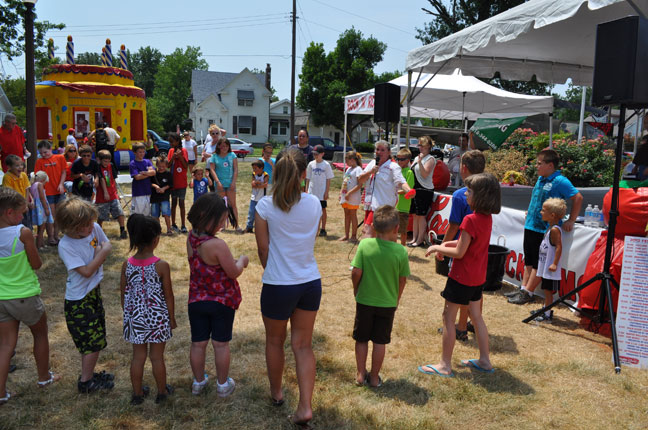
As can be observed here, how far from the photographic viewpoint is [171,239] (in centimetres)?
838

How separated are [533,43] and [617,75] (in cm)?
482

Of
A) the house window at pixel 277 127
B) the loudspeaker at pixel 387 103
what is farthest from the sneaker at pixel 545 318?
the house window at pixel 277 127

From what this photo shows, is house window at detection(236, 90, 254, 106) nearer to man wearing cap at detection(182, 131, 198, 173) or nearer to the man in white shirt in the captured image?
man wearing cap at detection(182, 131, 198, 173)

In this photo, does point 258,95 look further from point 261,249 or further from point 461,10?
point 261,249

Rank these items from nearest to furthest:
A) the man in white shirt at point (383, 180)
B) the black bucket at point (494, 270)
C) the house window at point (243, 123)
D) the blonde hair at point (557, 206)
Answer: the black bucket at point (494, 270) < the blonde hair at point (557, 206) < the man in white shirt at point (383, 180) < the house window at point (243, 123)

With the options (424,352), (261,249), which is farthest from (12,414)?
(424,352)

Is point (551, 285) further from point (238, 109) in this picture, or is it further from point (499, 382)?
point (238, 109)

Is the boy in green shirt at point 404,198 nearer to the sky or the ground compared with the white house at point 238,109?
nearer to the ground

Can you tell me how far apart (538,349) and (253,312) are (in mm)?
2876

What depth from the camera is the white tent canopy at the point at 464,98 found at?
12.3 m

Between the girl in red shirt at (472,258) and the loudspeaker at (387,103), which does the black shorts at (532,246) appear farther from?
the loudspeaker at (387,103)

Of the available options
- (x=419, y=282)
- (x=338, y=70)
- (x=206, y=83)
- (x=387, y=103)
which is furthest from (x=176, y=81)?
(x=419, y=282)

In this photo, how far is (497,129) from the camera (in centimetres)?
1178

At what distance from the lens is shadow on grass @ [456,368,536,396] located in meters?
3.57
